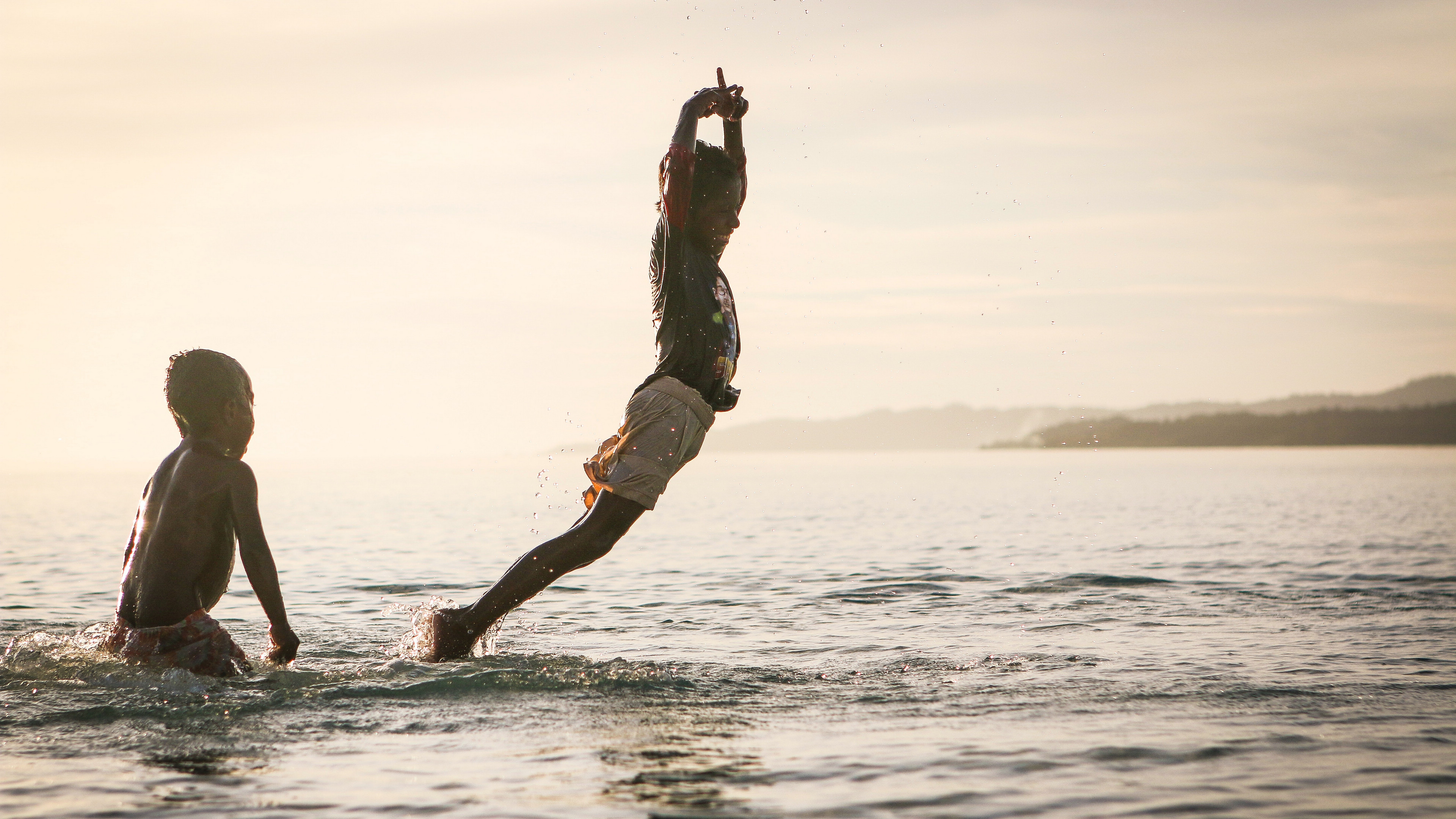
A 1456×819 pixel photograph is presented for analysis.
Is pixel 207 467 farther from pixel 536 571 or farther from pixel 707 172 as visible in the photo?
pixel 707 172

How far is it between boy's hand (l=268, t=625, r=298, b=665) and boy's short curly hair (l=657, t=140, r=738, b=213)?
2583 mm

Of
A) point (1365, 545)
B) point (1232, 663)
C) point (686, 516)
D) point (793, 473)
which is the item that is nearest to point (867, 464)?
point (793, 473)

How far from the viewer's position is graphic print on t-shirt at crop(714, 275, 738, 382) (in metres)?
5.79

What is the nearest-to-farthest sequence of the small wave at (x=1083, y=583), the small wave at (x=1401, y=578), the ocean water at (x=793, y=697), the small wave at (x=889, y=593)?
1. the ocean water at (x=793, y=697)
2. the small wave at (x=889, y=593)
3. the small wave at (x=1083, y=583)
4. the small wave at (x=1401, y=578)

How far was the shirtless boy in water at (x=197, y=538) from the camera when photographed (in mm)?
4832

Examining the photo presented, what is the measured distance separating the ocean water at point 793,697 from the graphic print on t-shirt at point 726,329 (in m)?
1.45

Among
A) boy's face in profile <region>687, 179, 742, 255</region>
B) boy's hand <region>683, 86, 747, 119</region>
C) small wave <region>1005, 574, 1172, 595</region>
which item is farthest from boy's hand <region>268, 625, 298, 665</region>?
small wave <region>1005, 574, 1172, 595</region>

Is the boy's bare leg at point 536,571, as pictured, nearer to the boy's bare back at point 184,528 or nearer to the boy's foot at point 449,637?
the boy's foot at point 449,637

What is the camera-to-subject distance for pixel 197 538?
16.0 feet

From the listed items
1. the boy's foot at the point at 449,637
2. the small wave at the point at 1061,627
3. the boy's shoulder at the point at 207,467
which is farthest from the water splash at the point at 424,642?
the small wave at the point at 1061,627

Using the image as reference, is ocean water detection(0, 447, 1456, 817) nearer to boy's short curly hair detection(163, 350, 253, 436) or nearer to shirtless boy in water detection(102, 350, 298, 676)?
shirtless boy in water detection(102, 350, 298, 676)

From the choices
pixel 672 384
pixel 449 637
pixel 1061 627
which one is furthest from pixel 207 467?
pixel 1061 627

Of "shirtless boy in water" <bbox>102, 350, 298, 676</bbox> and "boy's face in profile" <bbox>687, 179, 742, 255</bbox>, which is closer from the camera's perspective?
"shirtless boy in water" <bbox>102, 350, 298, 676</bbox>

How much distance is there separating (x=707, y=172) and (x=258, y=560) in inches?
107
